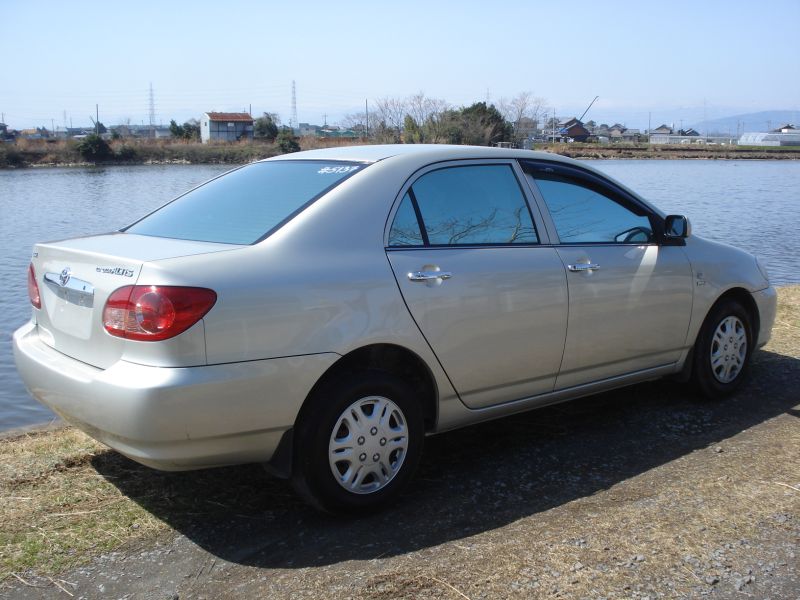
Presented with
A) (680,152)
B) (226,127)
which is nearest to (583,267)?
(226,127)

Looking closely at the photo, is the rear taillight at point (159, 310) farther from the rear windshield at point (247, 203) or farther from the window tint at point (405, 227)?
the window tint at point (405, 227)

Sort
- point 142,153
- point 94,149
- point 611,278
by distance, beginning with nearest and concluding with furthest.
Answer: point 611,278
point 94,149
point 142,153

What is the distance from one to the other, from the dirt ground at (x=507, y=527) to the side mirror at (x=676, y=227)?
3.96ft

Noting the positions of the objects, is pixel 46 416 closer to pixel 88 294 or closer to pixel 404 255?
pixel 88 294

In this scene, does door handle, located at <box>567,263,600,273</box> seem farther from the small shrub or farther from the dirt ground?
Answer: the small shrub

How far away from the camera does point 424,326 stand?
381cm

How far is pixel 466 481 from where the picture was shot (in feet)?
13.9

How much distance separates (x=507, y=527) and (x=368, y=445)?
0.73 meters

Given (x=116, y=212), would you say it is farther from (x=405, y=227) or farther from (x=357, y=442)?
(x=357, y=442)

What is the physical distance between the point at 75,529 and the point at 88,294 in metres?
1.07

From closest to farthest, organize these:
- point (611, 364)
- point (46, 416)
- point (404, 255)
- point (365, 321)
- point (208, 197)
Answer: point (365, 321) < point (404, 255) < point (208, 197) < point (611, 364) < point (46, 416)

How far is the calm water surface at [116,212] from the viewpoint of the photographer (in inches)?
459

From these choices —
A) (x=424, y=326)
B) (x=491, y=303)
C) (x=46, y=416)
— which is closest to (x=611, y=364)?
(x=491, y=303)

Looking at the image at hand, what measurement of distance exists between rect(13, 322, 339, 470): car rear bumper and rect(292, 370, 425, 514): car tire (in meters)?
0.13
